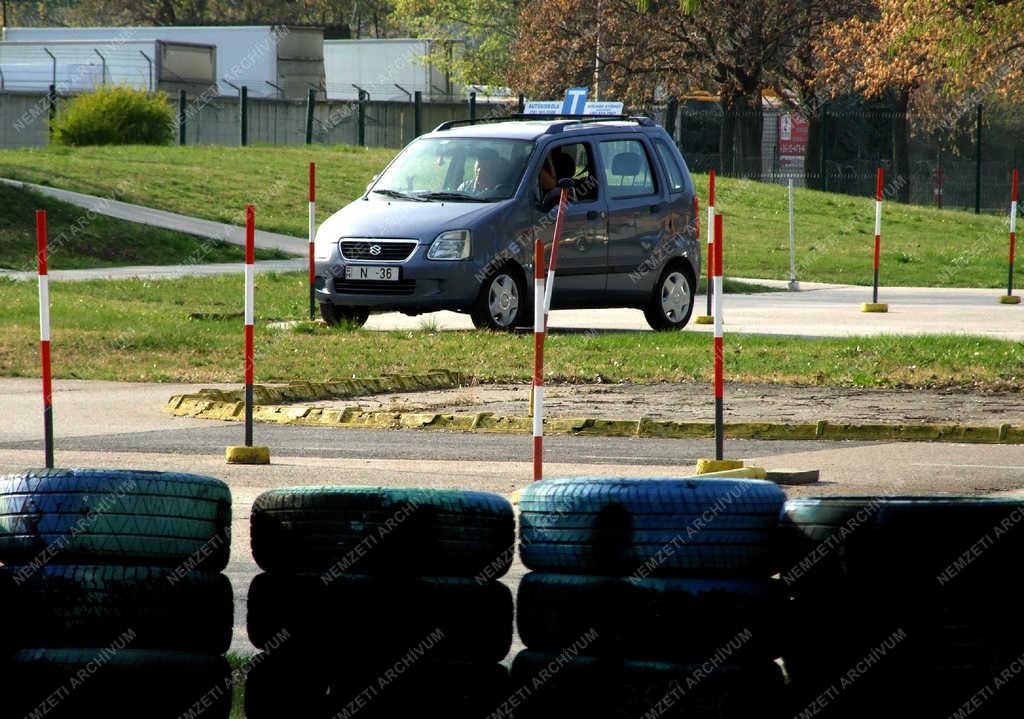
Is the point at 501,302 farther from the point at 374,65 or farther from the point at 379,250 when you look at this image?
the point at 374,65

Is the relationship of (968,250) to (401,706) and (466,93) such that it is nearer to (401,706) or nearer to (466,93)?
(401,706)

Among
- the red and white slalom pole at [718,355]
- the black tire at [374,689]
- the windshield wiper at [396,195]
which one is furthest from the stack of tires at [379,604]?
the windshield wiper at [396,195]

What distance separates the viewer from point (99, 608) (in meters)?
5.23

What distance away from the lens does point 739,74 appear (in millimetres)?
53781

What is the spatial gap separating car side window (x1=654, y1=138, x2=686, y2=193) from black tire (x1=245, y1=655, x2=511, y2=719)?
14470mm

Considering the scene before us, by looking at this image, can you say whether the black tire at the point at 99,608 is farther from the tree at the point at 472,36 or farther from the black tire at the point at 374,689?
the tree at the point at 472,36

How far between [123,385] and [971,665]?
34.8ft

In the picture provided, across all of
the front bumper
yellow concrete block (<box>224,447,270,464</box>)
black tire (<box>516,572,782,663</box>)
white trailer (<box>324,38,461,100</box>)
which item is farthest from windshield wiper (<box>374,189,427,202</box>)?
white trailer (<box>324,38,461,100</box>)

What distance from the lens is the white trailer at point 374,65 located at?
6588 cm

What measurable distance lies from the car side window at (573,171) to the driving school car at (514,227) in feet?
0.05

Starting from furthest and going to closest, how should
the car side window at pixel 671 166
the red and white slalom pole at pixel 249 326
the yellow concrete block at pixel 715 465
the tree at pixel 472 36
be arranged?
1. the tree at pixel 472 36
2. the car side window at pixel 671 166
3. the red and white slalom pole at pixel 249 326
4. the yellow concrete block at pixel 715 465

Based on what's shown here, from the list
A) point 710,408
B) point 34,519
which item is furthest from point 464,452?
point 34,519

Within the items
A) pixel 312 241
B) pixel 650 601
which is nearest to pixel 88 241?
pixel 312 241

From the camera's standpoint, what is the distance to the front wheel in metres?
17.7
